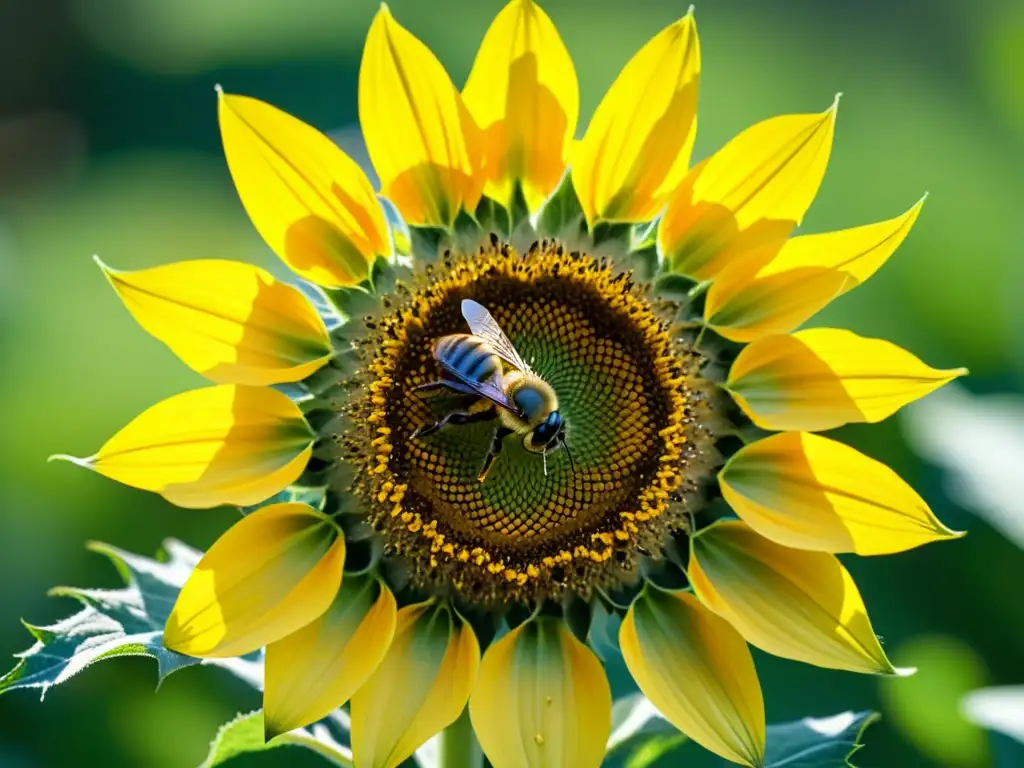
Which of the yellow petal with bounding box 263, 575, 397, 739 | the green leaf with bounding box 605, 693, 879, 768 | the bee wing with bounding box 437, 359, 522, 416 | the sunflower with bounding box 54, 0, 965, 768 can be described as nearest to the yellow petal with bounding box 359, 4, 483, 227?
the sunflower with bounding box 54, 0, 965, 768

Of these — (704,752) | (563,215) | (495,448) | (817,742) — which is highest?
(563,215)

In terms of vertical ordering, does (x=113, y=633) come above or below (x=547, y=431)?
below

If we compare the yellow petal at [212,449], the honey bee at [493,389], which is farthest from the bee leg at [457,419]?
the yellow petal at [212,449]

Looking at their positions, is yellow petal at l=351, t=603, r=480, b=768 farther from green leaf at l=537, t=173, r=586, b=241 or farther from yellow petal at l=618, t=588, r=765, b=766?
green leaf at l=537, t=173, r=586, b=241

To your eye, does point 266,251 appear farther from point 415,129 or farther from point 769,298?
point 769,298

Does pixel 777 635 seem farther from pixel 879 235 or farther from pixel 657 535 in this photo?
pixel 879 235

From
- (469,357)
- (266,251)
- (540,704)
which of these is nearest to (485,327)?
(469,357)

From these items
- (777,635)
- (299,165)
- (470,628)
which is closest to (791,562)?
(777,635)
